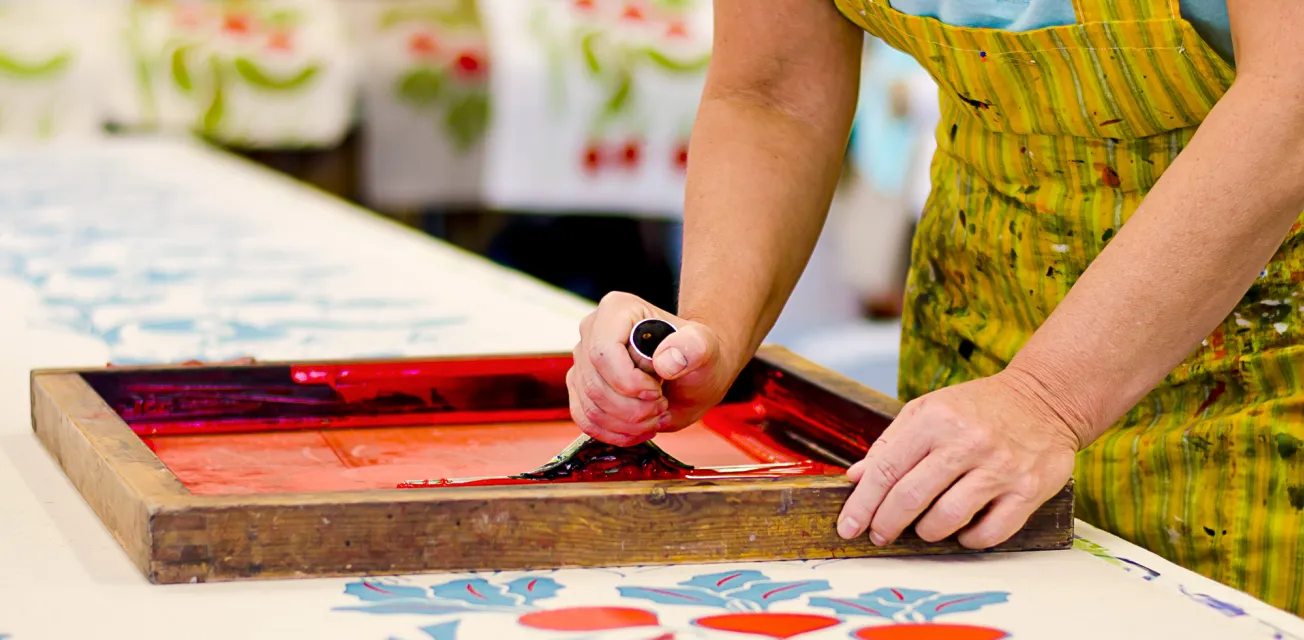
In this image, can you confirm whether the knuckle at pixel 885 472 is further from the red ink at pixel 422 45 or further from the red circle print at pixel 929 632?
the red ink at pixel 422 45

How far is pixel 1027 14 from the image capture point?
1040 millimetres

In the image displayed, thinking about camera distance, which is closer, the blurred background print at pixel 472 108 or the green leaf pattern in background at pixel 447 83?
the blurred background print at pixel 472 108

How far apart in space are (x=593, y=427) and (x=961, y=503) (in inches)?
8.9

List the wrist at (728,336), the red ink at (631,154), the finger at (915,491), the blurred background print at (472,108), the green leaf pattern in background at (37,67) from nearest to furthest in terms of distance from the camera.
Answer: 1. the finger at (915,491)
2. the wrist at (728,336)
3. the green leaf pattern in background at (37,67)
4. the blurred background print at (472,108)
5. the red ink at (631,154)

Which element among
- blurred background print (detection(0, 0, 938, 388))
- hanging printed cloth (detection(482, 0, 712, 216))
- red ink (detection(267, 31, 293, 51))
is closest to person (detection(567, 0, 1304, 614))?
blurred background print (detection(0, 0, 938, 388))

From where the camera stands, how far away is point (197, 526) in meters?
0.79

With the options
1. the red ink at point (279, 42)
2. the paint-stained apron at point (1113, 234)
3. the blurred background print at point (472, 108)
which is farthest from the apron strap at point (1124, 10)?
the red ink at point (279, 42)

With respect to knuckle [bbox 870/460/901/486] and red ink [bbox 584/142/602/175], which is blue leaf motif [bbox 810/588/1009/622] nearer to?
knuckle [bbox 870/460/901/486]

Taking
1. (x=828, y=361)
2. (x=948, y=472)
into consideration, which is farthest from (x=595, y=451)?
(x=828, y=361)

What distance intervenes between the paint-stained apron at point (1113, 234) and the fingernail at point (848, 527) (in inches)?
12.7

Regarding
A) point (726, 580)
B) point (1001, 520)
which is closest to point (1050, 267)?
point (1001, 520)

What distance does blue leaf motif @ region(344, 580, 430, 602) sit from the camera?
30.7 inches

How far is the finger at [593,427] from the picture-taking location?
940mm

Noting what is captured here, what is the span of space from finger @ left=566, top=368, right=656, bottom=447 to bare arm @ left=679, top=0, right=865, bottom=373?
0.63 feet
